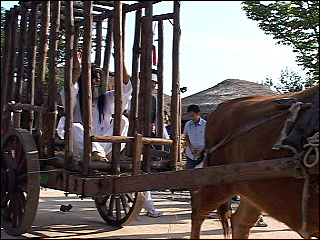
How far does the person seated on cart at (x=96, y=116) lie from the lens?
618 cm

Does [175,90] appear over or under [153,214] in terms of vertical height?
over

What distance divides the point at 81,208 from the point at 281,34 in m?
8.33

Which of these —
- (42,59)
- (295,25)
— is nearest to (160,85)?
(42,59)

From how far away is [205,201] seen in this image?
519 cm

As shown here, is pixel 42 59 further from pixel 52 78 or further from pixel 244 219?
pixel 244 219

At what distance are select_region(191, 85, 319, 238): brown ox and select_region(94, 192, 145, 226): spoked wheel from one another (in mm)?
1574

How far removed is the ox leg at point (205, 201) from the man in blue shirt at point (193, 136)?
3001 mm

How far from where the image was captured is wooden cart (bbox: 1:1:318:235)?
5.70 meters

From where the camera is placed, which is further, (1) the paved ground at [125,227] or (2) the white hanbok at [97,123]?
(1) the paved ground at [125,227]

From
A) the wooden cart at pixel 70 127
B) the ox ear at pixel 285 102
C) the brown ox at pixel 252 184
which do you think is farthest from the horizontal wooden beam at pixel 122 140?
the ox ear at pixel 285 102

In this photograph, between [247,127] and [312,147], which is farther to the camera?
[247,127]

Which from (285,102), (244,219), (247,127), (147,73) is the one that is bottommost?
(244,219)

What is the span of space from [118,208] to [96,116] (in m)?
1.26

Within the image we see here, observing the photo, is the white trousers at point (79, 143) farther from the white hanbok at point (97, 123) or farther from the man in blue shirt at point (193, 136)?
the man in blue shirt at point (193, 136)
